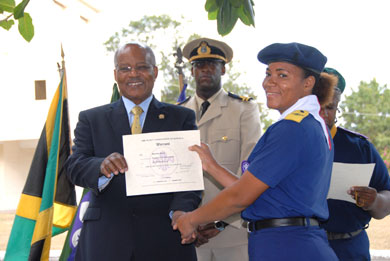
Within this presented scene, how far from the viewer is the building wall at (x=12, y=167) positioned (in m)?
25.3

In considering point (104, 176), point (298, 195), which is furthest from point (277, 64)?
point (104, 176)

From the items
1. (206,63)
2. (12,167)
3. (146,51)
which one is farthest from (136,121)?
(12,167)

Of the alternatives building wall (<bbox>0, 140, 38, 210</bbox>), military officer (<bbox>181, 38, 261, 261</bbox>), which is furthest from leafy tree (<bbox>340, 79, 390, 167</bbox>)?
military officer (<bbox>181, 38, 261, 261</bbox>)

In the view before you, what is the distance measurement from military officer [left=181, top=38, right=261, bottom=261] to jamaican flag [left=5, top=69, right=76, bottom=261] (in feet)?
3.91

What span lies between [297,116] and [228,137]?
1.85 m

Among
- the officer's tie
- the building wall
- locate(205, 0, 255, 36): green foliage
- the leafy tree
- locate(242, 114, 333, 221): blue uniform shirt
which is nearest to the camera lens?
locate(242, 114, 333, 221): blue uniform shirt

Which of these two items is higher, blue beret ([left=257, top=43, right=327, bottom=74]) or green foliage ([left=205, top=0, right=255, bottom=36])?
green foliage ([left=205, top=0, right=255, bottom=36])

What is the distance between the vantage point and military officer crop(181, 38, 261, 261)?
416 cm

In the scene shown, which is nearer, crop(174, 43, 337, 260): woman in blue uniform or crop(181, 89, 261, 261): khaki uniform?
crop(174, 43, 337, 260): woman in blue uniform

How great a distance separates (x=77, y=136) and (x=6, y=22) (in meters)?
0.88

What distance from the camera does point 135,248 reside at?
9.21 ft

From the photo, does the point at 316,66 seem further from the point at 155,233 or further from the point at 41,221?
the point at 41,221

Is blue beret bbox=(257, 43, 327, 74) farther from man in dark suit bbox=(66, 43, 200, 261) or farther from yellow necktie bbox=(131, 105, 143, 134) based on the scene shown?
yellow necktie bbox=(131, 105, 143, 134)

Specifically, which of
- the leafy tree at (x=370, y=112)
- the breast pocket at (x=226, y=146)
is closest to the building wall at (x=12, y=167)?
the breast pocket at (x=226, y=146)
